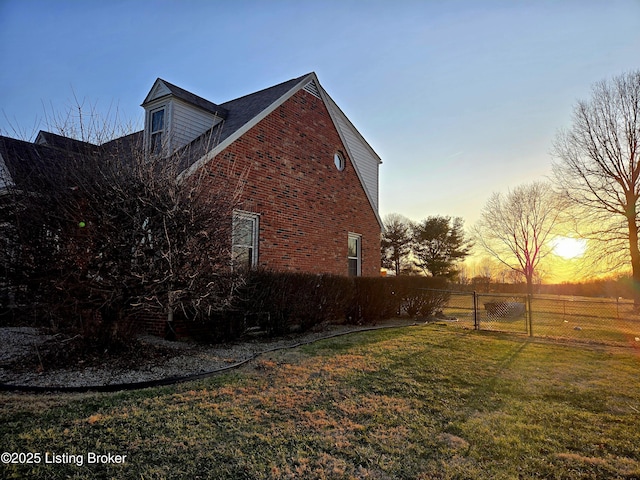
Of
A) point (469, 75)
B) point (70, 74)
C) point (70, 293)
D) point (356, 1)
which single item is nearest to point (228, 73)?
point (70, 74)

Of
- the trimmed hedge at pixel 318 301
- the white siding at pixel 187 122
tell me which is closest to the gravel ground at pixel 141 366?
the trimmed hedge at pixel 318 301

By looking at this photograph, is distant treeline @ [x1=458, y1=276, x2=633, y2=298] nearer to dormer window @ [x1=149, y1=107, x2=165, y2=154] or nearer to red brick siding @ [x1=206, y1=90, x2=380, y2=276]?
red brick siding @ [x1=206, y1=90, x2=380, y2=276]

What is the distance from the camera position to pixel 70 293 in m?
4.70

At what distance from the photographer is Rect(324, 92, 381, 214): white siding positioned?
16.6 m

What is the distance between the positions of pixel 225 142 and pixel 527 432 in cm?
766

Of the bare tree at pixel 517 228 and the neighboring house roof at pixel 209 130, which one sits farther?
the bare tree at pixel 517 228

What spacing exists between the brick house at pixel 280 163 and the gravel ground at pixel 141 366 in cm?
183

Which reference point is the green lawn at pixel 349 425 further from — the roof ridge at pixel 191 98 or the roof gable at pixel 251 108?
the roof ridge at pixel 191 98

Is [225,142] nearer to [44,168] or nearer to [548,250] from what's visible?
[44,168]

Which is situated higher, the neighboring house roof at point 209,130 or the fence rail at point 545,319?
the neighboring house roof at point 209,130

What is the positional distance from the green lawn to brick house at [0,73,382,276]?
3.85 m

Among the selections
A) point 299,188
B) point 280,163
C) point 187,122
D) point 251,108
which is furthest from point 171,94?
point 299,188

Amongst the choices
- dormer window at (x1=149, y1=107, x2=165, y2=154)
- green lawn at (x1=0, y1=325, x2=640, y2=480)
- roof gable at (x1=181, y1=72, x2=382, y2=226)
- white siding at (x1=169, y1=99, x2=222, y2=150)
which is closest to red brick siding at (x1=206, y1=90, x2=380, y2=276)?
roof gable at (x1=181, y1=72, x2=382, y2=226)

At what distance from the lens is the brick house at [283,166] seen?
351 inches
